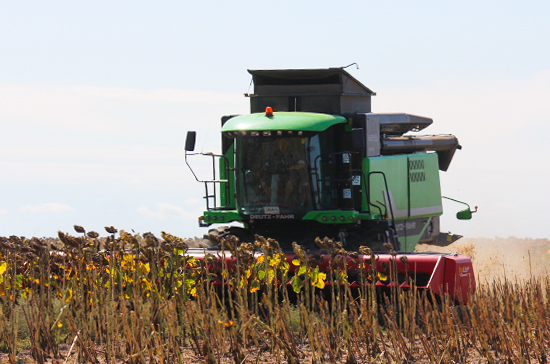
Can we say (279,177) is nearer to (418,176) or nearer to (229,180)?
(229,180)

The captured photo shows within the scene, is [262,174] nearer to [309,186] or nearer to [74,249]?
[309,186]

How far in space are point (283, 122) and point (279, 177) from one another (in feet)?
2.52

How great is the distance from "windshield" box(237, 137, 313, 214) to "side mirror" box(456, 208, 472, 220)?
18.6 feet

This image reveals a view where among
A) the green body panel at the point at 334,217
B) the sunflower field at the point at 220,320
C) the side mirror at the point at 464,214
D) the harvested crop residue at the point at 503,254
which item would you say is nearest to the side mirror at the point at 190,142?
the green body panel at the point at 334,217

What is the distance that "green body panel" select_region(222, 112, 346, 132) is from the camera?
34.1 ft

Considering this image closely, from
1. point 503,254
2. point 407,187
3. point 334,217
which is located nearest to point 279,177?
point 334,217

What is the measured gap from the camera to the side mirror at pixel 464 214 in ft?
49.6

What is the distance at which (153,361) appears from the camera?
16.7ft

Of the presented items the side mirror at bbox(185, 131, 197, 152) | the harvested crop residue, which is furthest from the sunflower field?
the harvested crop residue

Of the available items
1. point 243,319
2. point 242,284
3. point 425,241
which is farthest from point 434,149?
point 243,319

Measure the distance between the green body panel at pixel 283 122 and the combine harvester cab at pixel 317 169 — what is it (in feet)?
0.05

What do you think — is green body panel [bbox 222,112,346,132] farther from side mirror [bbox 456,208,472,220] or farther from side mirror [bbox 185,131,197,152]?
side mirror [bbox 456,208,472,220]

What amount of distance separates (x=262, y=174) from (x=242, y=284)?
4.17 metres

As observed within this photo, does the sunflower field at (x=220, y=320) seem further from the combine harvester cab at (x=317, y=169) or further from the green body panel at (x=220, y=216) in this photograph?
the green body panel at (x=220, y=216)
